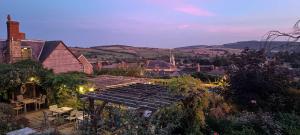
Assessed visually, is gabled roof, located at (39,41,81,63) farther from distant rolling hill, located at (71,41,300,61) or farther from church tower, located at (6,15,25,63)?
distant rolling hill, located at (71,41,300,61)

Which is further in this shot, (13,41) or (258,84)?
(13,41)

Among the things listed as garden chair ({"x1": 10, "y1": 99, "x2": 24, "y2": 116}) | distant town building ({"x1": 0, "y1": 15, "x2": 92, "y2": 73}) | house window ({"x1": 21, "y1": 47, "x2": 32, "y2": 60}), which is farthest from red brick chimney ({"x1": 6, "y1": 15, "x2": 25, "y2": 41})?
garden chair ({"x1": 10, "y1": 99, "x2": 24, "y2": 116})

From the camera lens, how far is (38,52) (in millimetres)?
28641

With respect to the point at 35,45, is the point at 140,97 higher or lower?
lower

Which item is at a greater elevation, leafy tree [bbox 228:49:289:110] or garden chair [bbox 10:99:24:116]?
leafy tree [bbox 228:49:289:110]

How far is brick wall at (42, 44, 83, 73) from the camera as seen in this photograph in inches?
1156

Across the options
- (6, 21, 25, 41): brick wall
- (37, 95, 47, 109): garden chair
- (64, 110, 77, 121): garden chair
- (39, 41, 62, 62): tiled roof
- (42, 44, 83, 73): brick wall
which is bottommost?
(64, 110, 77, 121): garden chair

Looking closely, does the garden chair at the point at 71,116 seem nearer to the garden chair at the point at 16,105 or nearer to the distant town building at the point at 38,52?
the garden chair at the point at 16,105

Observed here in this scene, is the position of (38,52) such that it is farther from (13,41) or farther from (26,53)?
(13,41)

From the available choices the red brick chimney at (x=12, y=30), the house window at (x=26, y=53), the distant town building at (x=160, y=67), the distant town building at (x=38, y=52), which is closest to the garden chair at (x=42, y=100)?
the distant town building at (x=38, y=52)

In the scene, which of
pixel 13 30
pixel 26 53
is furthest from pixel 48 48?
pixel 13 30

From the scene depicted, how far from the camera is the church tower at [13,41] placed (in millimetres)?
21688

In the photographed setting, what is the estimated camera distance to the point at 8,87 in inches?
593

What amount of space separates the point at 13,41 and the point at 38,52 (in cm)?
608
